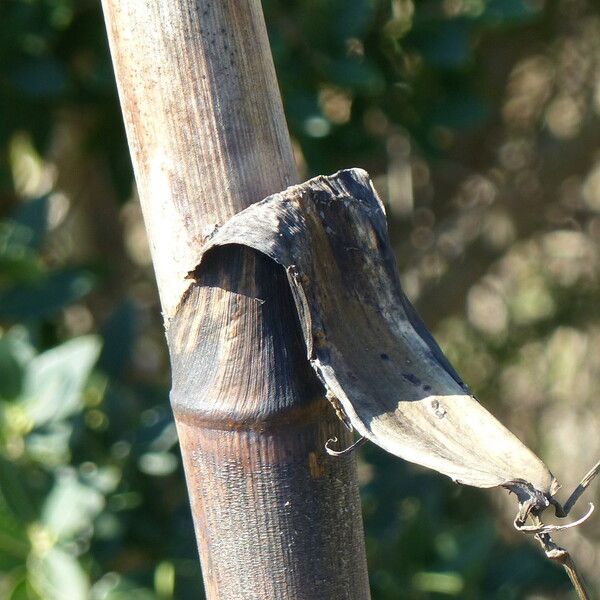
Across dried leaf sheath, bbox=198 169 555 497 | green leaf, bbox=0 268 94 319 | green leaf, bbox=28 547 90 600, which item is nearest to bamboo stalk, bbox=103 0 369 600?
dried leaf sheath, bbox=198 169 555 497

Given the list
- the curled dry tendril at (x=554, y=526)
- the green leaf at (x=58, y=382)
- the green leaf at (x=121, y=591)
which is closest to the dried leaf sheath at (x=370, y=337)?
the curled dry tendril at (x=554, y=526)

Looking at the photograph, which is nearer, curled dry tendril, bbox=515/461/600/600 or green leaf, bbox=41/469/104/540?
curled dry tendril, bbox=515/461/600/600

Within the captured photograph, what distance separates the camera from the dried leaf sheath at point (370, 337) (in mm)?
395

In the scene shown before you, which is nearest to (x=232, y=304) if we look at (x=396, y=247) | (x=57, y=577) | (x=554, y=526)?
(x=554, y=526)

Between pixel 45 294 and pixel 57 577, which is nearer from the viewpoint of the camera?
pixel 57 577

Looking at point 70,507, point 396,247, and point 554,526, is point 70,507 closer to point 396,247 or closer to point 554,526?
point 554,526

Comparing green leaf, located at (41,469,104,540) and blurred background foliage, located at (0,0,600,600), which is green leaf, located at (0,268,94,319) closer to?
blurred background foliage, located at (0,0,600,600)

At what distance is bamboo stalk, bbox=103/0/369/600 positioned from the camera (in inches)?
17.5

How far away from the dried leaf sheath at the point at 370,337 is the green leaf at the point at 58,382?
1.83ft

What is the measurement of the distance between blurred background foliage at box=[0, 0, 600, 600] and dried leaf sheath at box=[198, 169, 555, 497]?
0.56 metres

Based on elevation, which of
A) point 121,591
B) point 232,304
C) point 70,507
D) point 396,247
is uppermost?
point 232,304

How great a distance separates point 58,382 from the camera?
0.98 metres

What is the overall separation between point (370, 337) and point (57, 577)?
59 centimetres

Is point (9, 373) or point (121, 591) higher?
point (9, 373)
